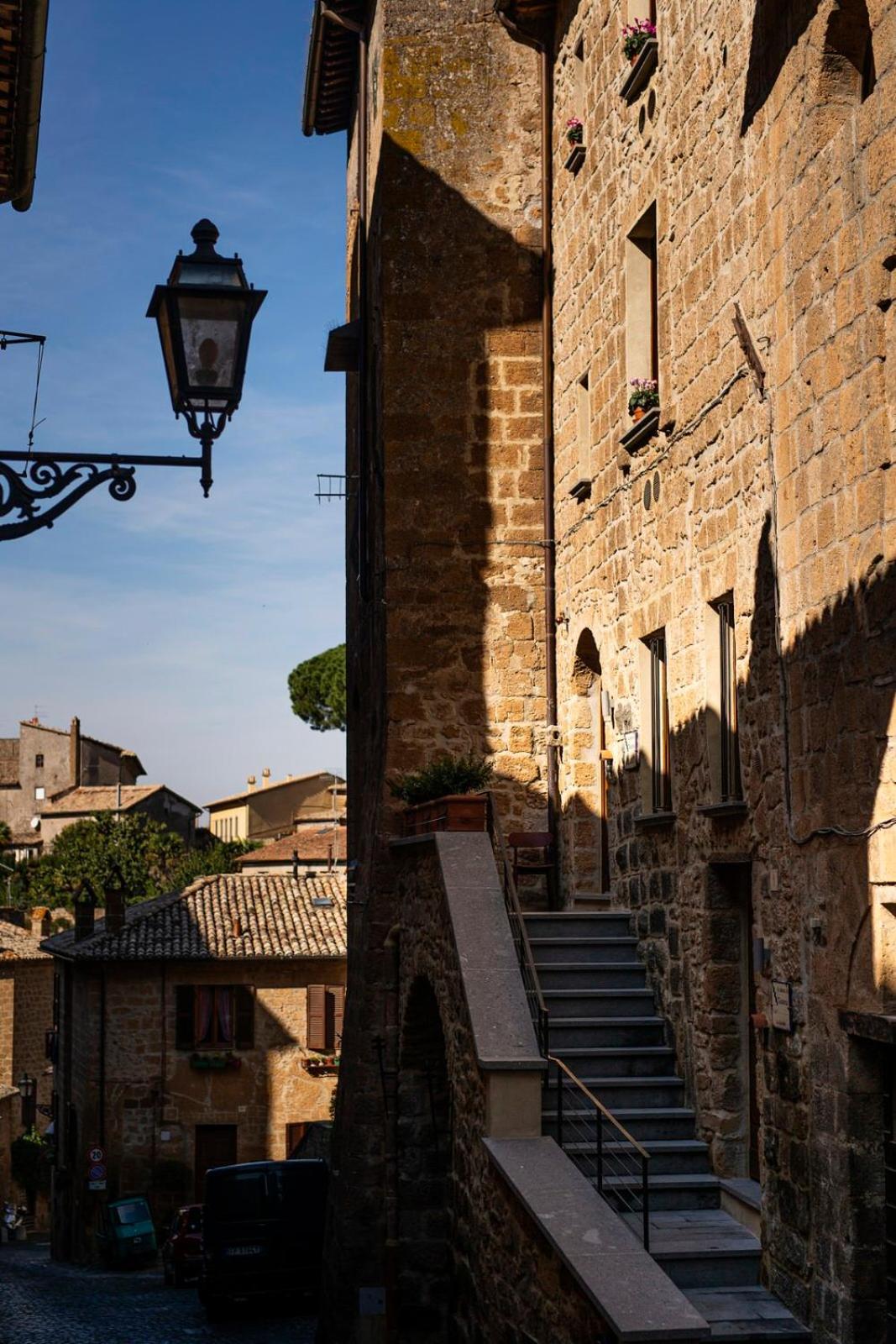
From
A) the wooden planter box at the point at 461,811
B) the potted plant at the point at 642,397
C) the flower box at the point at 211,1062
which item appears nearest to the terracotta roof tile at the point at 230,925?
the flower box at the point at 211,1062

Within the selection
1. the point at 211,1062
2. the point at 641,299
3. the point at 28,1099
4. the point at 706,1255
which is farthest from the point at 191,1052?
the point at 706,1255

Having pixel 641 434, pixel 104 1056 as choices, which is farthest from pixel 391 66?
pixel 104 1056

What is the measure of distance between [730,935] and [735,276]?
4.03 m

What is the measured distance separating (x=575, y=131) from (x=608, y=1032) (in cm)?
786

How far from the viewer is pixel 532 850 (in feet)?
51.4

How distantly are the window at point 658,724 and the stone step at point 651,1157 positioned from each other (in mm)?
2494

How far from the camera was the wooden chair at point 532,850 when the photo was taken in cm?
1531

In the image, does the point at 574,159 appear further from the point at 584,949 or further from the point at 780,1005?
the point at 780,1005

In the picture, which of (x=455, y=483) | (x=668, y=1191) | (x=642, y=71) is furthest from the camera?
(x=455, y=483)

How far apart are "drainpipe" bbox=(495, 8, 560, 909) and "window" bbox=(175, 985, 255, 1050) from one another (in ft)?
63.8

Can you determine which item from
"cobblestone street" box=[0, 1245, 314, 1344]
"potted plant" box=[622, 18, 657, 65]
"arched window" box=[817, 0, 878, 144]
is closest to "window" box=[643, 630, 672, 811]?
"potted plant" box=[622, 18, 657, 65]

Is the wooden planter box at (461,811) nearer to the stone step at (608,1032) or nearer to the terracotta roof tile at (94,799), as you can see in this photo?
the stone step at (608,1032)

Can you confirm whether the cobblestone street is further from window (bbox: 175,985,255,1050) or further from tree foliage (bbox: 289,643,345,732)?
tree foliage (bbox: 289,643,345,732)

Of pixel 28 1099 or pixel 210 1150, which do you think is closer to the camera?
pixel 210 1150
